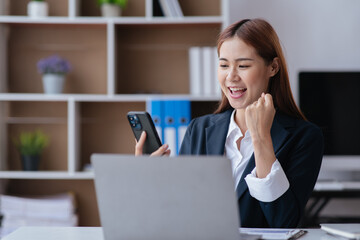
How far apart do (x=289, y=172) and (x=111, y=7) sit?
6.16 ft

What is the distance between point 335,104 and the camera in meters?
2.94

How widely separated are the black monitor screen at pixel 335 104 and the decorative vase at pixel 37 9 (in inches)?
62.3

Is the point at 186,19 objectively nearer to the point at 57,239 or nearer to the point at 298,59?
the point at 298,59

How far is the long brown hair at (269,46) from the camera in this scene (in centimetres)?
146

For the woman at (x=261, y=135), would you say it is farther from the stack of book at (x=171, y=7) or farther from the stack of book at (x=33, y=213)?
the stack of book at (x=33, y=213)

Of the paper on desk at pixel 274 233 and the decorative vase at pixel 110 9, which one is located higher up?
the decorative vase at pixel 110 9

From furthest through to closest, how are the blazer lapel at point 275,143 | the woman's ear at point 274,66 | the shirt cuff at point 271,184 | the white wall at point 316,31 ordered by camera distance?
the white wall at point 316,31, the woman's ear at point 274,66, the blazer lapel at point 275,143, the shirt cuff at point 271,184

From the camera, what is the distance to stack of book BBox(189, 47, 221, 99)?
2.85m

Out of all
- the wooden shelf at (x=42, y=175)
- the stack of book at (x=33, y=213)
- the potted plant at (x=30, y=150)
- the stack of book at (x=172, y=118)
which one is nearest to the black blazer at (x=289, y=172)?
the stack of book at (x=172, y=118)

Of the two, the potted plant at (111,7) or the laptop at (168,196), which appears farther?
the potted plant at (111,7)

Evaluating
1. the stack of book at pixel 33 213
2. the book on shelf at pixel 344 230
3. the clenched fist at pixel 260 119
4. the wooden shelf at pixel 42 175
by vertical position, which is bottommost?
the stack of book at pixel 33 213

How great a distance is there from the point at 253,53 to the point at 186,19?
1451 millimetres

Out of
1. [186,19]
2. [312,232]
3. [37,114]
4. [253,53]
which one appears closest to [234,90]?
[253,53]

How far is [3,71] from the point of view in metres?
3.04
